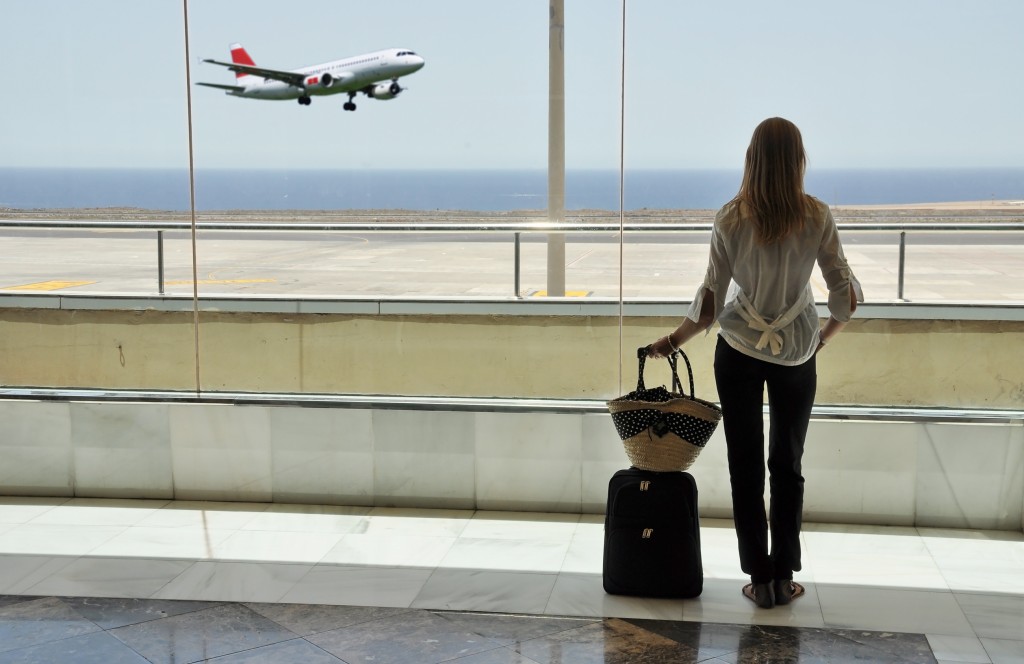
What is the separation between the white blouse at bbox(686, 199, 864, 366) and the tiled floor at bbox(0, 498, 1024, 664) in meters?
0.94

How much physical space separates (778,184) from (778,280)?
0.32m

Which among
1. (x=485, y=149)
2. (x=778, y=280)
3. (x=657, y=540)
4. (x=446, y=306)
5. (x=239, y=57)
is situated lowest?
(x=657, y=540)

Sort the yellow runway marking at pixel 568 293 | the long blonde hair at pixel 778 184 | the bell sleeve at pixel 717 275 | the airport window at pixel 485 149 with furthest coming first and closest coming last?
the yellow runway marking at pixel 568 293
the airport window at pixel 485 149
the bell sleeve at pixel 717 275
the long blonde hair at pixel 778 184

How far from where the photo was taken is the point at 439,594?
4.13 m

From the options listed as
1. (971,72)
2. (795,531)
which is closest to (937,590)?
(795,531)

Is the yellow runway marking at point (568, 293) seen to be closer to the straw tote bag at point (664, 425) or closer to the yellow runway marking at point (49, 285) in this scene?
the straw tote bag at point (664, 425)

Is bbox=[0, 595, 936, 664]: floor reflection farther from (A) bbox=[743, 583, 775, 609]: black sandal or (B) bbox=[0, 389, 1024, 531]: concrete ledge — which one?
(B) bbox=[0, 389, 1024, 531]: concrete ledge

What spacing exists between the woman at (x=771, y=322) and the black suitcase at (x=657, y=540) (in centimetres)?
18

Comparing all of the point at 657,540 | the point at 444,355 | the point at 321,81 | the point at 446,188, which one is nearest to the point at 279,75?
the point at 321,81

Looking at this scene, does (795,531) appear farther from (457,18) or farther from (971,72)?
(457,18)

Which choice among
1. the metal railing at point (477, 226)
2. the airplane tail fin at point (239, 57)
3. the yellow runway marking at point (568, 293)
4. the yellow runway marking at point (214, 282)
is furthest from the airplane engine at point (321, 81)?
the yellow runway marking at point (568, 293)

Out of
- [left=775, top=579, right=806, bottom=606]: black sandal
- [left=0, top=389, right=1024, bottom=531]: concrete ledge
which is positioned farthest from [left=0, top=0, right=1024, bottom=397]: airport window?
[left=775, top=579, right=806, bottom=606]: black sandal

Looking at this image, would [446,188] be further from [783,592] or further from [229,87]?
[783,592]

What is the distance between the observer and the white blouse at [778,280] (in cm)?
380
